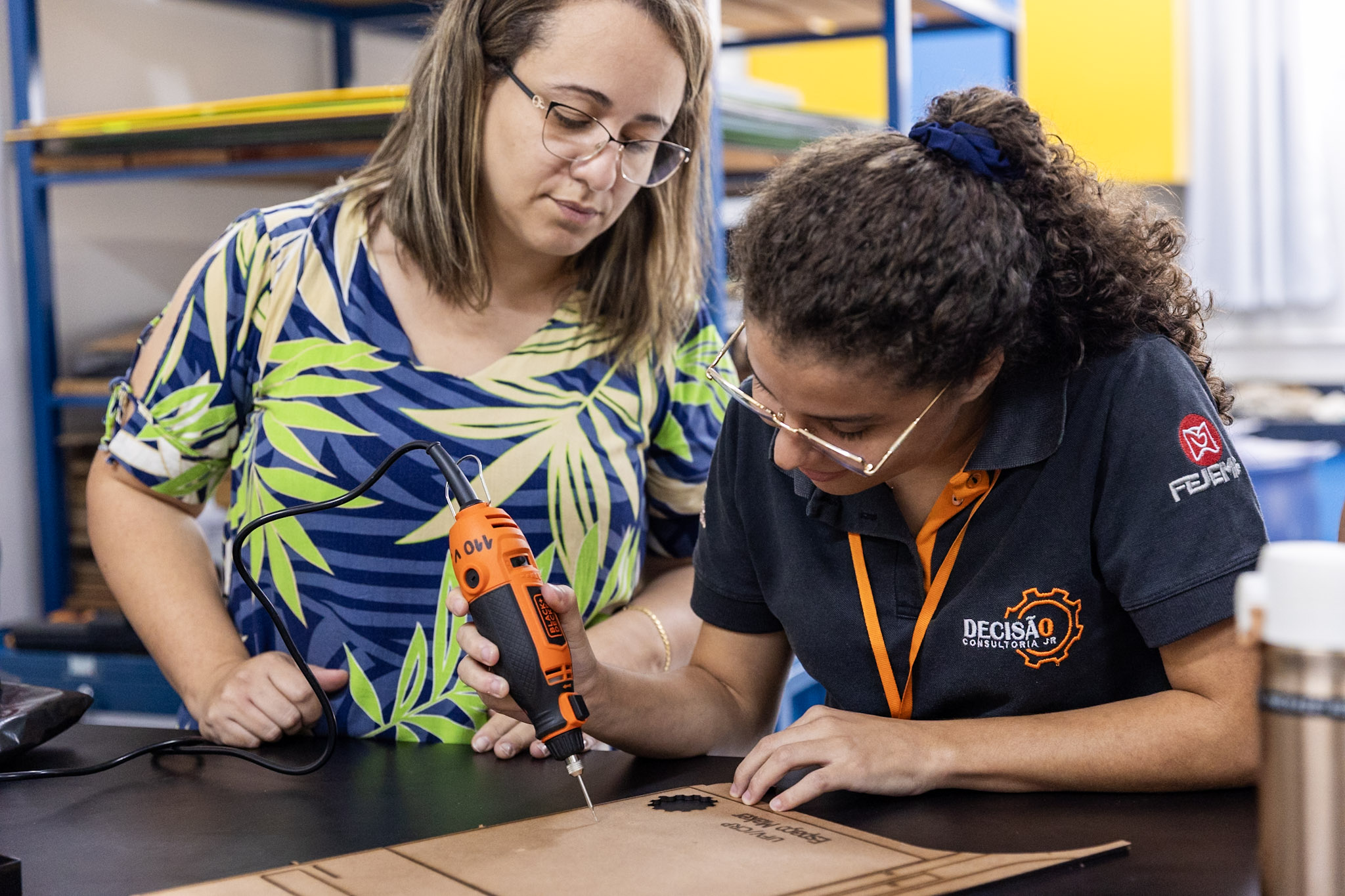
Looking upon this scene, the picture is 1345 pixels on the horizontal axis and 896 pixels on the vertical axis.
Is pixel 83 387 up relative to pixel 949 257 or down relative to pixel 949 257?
down

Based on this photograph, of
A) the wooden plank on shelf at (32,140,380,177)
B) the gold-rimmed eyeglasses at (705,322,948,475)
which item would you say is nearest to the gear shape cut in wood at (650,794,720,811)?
the gold-rimmed eyeglasses at (705,322,948,475)

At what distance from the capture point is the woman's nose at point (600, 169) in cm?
130

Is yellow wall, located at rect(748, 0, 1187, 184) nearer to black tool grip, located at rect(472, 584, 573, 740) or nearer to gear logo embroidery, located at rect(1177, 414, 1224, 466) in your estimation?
gear logo embroidery, located at rect(1177, 414, 1224, 466)

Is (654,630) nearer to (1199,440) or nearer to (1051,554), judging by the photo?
(1051,554)

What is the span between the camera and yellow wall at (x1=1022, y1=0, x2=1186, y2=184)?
3.89 meters

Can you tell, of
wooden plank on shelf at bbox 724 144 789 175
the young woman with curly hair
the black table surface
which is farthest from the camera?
wooden plank on shelf at bbox 724 144 789 175

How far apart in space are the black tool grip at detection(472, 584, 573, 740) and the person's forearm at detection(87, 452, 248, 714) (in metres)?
0.45

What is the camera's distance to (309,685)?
124cm

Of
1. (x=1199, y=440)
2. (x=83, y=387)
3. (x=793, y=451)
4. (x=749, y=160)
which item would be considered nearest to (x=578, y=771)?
(x=793, y=451)

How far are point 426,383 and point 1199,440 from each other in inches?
29.2

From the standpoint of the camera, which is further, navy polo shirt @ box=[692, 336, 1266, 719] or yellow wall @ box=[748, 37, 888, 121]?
yellow wall @ box=[748, 37, 888, 121]

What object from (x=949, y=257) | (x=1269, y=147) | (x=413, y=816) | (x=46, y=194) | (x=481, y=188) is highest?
(x=1269, y=147)

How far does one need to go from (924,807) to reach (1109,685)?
220mm

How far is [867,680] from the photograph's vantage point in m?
1.13
